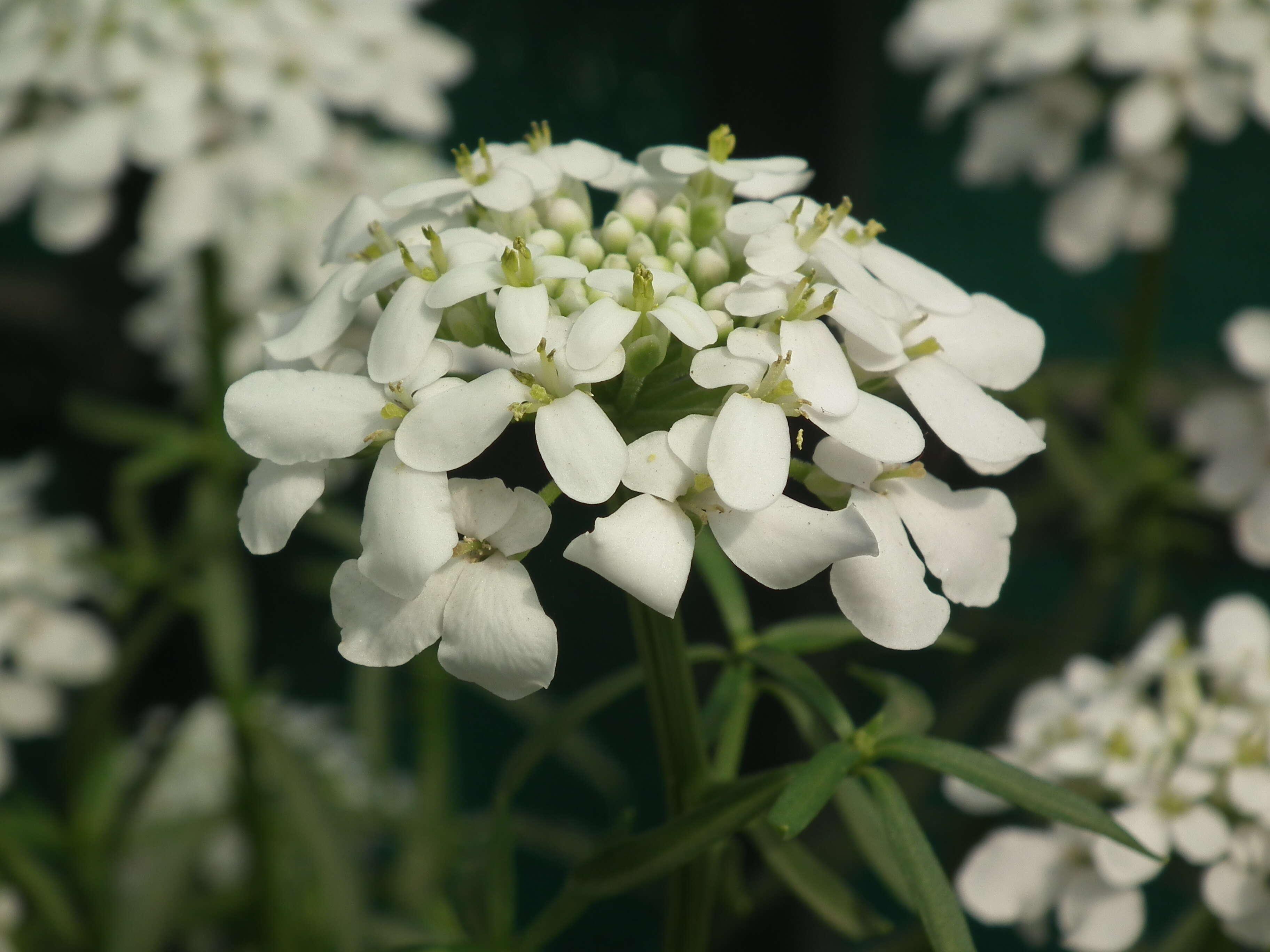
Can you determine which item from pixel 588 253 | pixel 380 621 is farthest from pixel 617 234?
pixel 380 621

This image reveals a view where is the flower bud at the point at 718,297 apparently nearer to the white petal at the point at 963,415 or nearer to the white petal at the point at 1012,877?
the white petal at the point at 963,415

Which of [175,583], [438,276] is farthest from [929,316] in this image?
[175,583]

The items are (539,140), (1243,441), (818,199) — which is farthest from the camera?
(818,199)

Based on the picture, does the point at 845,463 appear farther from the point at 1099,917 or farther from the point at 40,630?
the point at 40,630

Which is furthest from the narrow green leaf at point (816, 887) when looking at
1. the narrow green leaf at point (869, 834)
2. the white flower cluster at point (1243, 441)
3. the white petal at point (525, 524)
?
the white flower cluster at point (1243, 441)

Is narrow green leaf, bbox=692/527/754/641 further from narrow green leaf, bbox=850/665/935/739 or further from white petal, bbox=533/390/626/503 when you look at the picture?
white petal, bbox=533/390/626/503

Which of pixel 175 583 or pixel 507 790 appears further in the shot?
pixel 175 583

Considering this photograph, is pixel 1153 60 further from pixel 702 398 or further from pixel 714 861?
pixel 714 861
